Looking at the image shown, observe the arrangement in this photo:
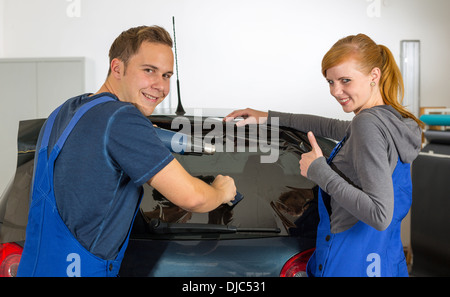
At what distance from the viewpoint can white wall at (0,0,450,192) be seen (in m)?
4.91

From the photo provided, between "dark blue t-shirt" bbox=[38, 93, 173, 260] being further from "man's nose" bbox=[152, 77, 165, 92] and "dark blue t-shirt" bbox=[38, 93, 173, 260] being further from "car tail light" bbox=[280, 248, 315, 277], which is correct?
"car tail light" bbox=[280, 248, 315, 277]

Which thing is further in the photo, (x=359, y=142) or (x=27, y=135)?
(x=27, y=135)

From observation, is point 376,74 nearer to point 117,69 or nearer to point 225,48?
point 117,69

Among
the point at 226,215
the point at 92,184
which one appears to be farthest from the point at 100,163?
the point at 226,215

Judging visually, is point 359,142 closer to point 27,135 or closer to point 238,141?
point 238,141

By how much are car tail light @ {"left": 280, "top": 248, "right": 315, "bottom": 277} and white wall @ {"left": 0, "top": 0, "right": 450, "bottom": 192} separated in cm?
382

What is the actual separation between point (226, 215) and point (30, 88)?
372 cm

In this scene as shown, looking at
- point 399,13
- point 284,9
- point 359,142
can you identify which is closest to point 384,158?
point 359,142

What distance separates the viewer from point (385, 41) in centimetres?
492

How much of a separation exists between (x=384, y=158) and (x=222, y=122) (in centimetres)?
62

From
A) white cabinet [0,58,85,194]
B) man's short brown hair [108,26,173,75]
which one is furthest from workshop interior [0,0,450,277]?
man's short brown hair [108,26,173,75]

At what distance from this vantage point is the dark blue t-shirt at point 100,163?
0.90 meters

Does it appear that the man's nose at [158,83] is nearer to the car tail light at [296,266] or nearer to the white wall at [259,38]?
the car tail light at [296,266]

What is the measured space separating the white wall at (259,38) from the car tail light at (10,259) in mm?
3864
